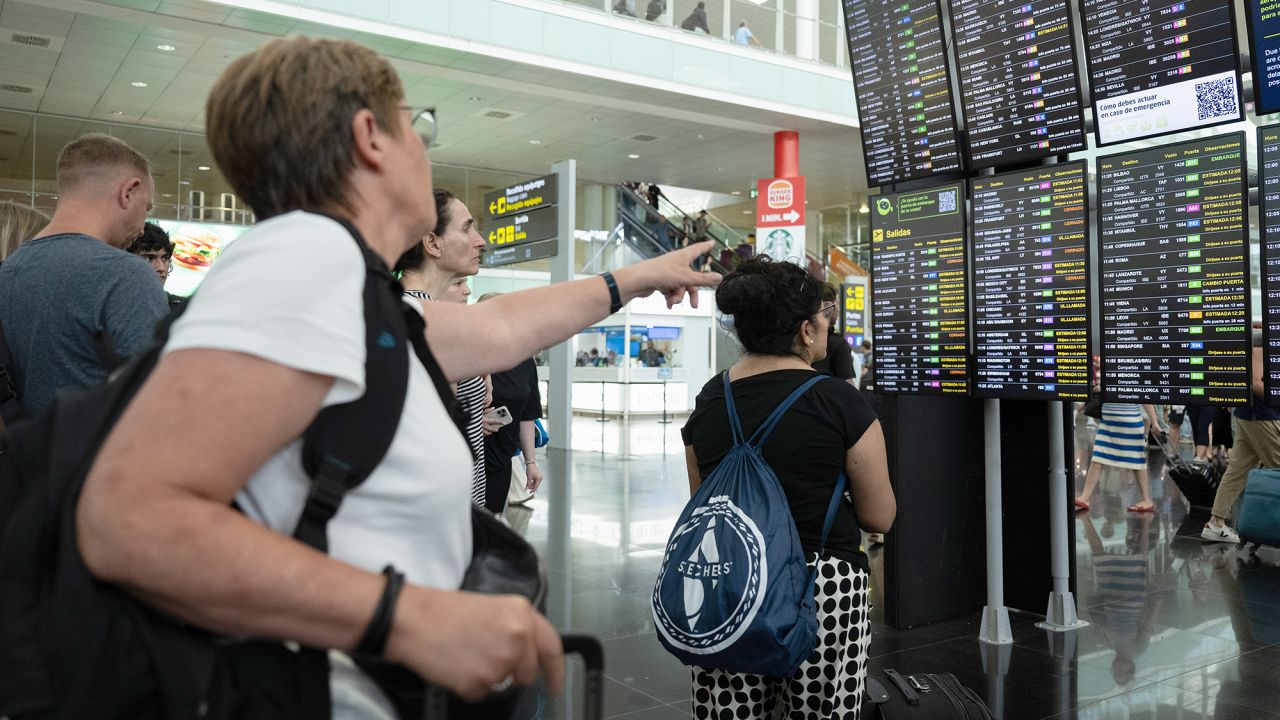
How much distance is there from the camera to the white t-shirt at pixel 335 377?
2.90 feet

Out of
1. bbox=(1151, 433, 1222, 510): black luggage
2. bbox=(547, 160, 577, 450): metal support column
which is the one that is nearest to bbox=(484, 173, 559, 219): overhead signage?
bbox=(547, 160, 577, 450): metal support column

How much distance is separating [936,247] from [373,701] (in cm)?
411

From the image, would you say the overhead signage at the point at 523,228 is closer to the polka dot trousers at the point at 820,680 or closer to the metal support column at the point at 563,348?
the metal support column at the point at 563,348

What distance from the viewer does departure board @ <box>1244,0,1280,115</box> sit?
10.6 ft

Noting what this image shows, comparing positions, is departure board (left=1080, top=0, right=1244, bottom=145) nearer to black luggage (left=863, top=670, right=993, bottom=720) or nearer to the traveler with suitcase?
black luggage (left=863, top=670, right=993, bottom=720)

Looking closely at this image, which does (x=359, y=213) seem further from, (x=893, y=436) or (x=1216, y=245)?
(x=893, y=436)

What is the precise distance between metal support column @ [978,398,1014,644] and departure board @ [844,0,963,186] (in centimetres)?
129

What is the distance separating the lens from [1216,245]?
3598 millimetres

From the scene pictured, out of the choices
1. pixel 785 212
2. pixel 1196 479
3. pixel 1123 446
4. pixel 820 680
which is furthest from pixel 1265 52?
pixel 785 212

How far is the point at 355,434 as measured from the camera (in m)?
0.94

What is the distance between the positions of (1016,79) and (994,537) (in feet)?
7.28

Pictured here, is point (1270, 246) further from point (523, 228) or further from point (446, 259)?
point (523, 228)

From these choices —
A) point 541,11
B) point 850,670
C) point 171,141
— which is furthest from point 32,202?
point 850,670

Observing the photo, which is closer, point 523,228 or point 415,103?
point 523,228
